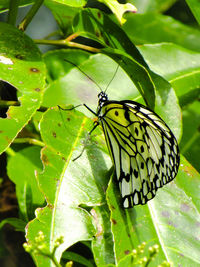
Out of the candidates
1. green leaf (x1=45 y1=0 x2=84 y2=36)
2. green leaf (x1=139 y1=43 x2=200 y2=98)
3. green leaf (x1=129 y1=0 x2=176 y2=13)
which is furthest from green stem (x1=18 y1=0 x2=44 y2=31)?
green leaf (x1=129 y1=0 x2=176 y2=13)

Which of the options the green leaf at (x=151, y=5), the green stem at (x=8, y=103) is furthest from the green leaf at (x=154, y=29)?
the green stem at (x=8, y=103)

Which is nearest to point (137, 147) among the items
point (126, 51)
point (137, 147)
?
point (137, 147)

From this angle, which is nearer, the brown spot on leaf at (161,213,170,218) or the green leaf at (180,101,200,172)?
the brown spot on leaf at (161,213,170,218)

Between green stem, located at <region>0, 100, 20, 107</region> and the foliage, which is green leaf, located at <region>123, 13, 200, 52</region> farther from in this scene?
green stem, located at <region>0, 100, 20, 107</region>

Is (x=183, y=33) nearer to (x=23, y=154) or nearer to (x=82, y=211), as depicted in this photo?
(x=23, y=154)

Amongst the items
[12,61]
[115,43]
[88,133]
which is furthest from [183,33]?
[12,61]

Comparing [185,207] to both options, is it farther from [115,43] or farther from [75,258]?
[115,43]

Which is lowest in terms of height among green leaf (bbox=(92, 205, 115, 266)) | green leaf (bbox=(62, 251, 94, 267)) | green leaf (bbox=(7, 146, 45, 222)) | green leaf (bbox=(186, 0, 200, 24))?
green leaf (bbox=(62, 251, 94, 267))

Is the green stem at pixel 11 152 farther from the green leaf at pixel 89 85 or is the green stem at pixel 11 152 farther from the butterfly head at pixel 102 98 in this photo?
the butterfly head at pixel 102 98
